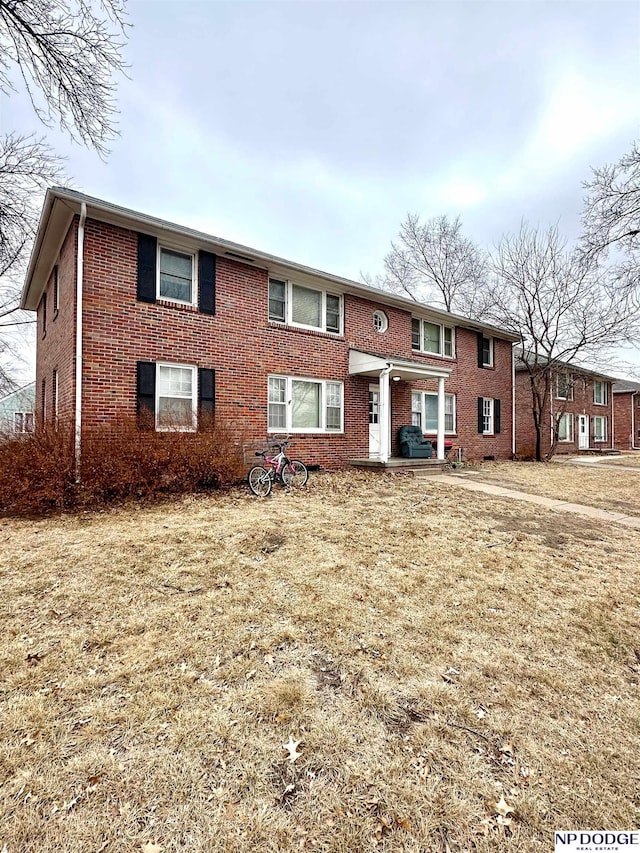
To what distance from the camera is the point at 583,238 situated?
922cm

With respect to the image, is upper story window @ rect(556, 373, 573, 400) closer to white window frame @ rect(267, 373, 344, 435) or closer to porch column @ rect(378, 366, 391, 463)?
porch column @ rect(378, 366, 391, 463)

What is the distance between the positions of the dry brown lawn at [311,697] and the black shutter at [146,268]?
5691 mm

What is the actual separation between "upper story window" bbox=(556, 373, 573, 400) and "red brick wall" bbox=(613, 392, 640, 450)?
9993 millimetres

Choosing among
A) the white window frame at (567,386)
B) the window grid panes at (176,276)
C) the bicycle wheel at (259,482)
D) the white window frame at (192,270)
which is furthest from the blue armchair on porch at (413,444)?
the white window frame at (567,386)

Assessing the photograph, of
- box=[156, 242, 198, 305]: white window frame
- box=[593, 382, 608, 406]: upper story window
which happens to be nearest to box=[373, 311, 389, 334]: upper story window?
box=[156, 242, 198, 305]: white window frame

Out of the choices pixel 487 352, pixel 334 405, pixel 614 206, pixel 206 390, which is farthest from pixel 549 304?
pixel 206 390

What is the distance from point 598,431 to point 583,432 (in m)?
2.39

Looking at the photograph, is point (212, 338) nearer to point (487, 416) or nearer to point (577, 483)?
point (577, 483)

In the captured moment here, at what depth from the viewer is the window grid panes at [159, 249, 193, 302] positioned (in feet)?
30.1

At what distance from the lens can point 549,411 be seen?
20297mm

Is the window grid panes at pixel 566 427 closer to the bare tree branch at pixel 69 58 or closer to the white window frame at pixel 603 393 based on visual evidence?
the white window frame at pixel 603 393

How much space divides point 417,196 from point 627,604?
25232 mm

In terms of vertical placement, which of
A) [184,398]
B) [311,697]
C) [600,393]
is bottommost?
[311,697]

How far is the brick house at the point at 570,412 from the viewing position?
2036cm
